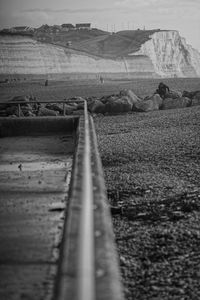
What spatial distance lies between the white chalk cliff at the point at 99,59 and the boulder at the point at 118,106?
227ft

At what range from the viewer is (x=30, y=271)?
202cm

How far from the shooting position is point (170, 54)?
15362cm

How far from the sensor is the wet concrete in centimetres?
191

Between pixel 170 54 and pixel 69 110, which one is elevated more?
pixel 170 54

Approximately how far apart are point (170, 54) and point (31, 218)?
15531cm

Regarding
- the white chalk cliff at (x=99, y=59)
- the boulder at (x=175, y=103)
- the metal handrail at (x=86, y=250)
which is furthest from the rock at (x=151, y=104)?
the white chalk cliff at (x=99, y=59)

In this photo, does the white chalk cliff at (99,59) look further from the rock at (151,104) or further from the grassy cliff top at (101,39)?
the rock at (151,104)

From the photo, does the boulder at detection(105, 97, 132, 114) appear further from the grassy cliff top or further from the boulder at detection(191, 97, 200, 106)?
the grassy cliff top

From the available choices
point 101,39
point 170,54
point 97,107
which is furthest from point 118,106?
point 101,39

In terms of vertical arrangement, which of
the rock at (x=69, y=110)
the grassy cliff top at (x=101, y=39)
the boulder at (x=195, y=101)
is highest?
the grassy cliff top at (x=101, y=39)

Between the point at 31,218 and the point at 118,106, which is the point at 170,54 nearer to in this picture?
the point at 118,106

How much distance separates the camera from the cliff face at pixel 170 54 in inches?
5694

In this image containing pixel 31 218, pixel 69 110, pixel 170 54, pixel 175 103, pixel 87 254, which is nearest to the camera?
pixel 87 254

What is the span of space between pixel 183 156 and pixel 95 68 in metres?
102
